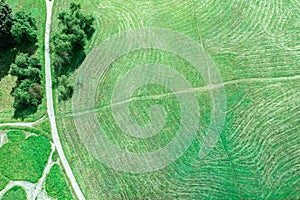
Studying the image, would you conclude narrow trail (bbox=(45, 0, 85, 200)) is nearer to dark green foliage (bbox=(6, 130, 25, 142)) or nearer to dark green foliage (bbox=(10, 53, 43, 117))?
dark green foliage (bbox=(10, 53, 43, 117))

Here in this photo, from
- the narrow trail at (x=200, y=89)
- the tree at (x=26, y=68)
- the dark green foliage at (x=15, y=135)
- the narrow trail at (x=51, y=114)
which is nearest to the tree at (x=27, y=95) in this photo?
the tree at (x=26, y=68)

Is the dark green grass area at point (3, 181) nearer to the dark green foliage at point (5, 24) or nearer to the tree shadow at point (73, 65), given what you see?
the tree shadow at point (73, 65)

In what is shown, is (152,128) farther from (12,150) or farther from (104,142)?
(12,150)

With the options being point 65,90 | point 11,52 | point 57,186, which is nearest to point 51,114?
point 65,90

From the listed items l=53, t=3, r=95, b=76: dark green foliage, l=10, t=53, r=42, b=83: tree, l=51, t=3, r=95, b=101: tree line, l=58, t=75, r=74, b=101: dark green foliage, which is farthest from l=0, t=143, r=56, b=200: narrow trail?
l=53, t=3, r=95, b=76: dark green foliage

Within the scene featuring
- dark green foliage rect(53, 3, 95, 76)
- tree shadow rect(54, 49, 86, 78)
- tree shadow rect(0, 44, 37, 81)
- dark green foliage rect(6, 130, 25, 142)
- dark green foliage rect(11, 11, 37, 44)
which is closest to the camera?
dark green foliage rect(6, 130, 25, 142)

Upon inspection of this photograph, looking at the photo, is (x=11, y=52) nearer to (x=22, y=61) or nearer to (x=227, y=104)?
(x=22, y=61)
